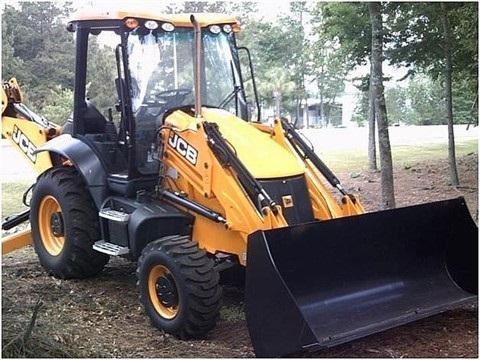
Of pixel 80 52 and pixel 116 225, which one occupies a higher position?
pixel 80 52

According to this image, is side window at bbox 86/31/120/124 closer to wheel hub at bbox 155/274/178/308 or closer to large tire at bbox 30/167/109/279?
large tire at bbox 30/167/109/279

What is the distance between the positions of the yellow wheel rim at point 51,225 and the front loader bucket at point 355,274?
2.65m

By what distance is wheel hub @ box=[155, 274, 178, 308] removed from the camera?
4895 millimetres

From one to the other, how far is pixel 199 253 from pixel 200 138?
3.29 ft

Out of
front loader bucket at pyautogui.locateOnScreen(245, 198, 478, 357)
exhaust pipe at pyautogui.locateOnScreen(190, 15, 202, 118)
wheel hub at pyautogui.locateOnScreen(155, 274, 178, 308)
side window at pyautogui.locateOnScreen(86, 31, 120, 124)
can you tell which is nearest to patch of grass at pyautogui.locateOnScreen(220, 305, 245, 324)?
wheel hub at pyautogui.locateOnScreen(155, 274, 178, 308)

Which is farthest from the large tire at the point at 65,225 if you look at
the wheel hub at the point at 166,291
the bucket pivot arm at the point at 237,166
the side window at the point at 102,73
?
the bucket pivot arm at the point at 237,166

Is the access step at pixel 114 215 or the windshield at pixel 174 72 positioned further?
the windshield at pixel 174 72

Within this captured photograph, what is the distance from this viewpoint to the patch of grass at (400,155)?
17.2 meters

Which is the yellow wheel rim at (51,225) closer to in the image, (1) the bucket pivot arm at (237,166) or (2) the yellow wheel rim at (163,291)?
(2) the yellow wheel rim at (163,291)

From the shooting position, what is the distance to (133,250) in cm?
540

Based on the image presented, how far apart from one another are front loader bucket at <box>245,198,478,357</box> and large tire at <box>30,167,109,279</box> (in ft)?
7.38

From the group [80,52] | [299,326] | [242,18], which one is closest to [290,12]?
[242,18]

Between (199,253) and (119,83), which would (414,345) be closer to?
(199,253)

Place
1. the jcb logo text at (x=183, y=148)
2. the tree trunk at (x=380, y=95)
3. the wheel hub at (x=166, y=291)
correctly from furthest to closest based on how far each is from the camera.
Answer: the tree trunk at (x=380, y=95), the jcb logo text at (x=183, y=148), the wheel hub at (x=166, y=291)
